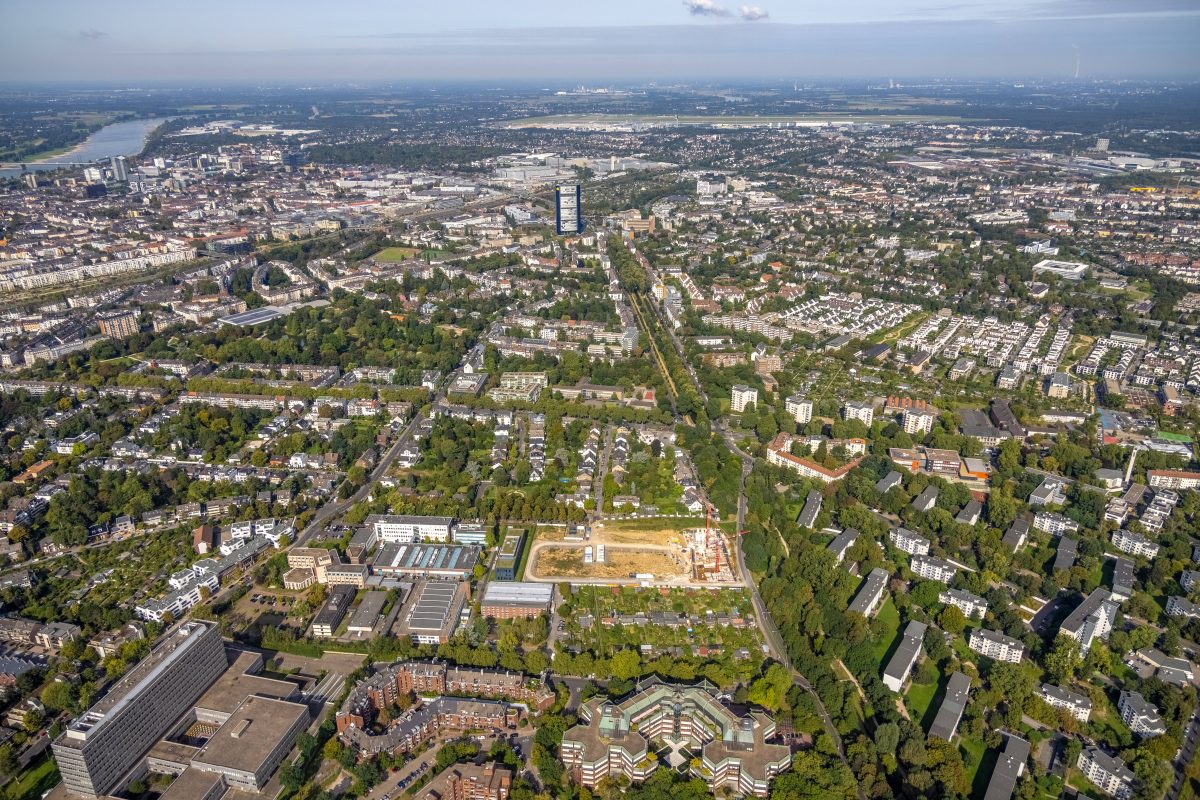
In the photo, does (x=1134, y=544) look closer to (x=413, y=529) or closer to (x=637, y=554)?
(x=637, y=554)

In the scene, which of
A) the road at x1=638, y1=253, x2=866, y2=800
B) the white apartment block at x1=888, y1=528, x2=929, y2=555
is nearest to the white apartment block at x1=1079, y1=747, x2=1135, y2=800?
the road at x1=638, y1=253, x2=866, y2=800

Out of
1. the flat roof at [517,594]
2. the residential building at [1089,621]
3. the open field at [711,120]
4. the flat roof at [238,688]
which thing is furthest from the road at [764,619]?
the open field at [711,120]

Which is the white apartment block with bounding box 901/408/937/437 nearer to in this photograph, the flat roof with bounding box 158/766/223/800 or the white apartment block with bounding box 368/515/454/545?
the white apartment block with bounding box 368/515/454/545

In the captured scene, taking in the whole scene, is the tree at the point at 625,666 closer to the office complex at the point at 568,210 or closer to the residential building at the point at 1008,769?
the residential building at the point at 1008,769

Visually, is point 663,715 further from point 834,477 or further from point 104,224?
point 104,224

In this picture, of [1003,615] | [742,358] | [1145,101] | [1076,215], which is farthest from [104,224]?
[1145,101]

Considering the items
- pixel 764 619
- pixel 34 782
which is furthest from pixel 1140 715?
pixel 34 782
